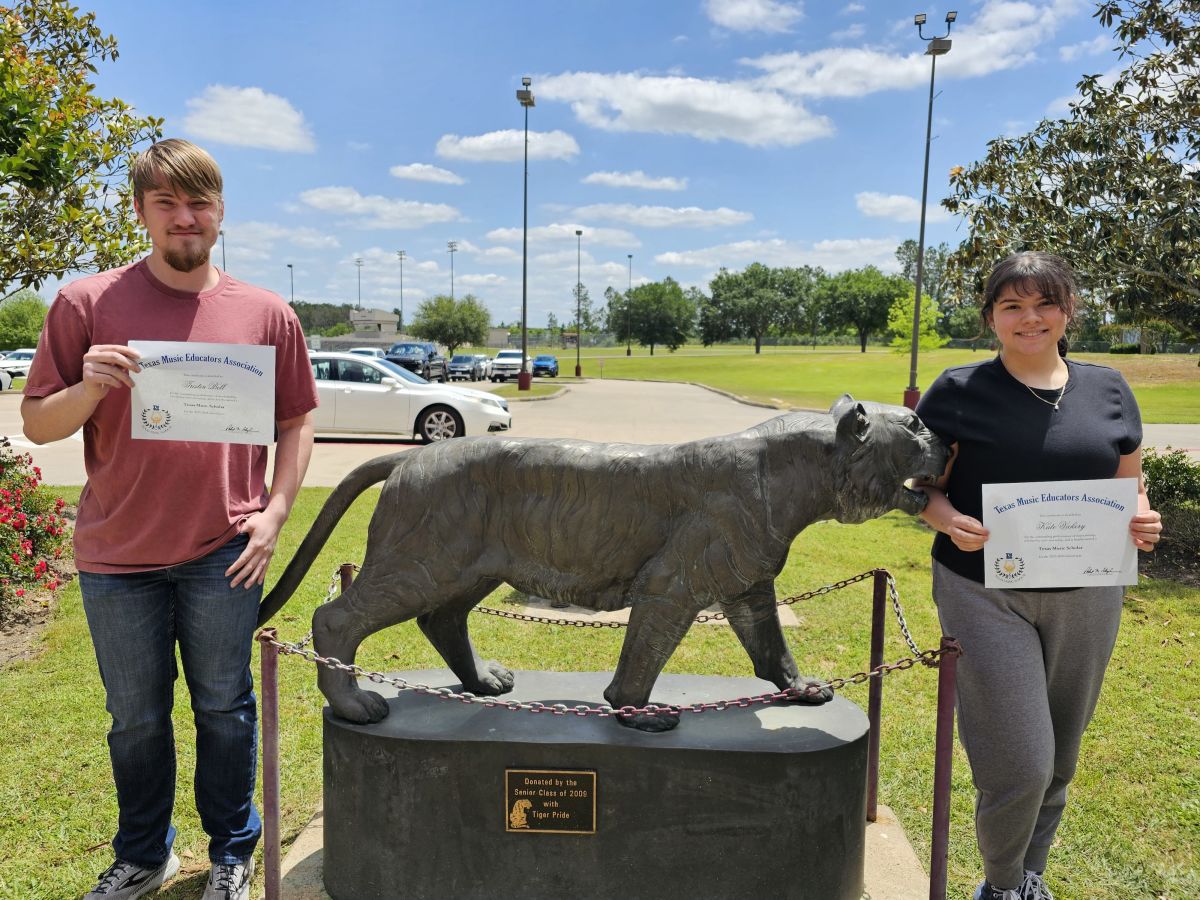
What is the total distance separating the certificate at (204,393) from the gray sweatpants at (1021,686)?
91.4 inches

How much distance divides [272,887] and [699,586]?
69.8 inches

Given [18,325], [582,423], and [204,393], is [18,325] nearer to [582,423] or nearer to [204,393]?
[582,423]

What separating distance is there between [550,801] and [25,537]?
219 inches

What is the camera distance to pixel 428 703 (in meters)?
3.21

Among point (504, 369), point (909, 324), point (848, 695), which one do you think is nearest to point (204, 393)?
point (848, 695)

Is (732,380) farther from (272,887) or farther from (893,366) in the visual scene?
(272,887)

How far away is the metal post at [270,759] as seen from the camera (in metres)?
2.57

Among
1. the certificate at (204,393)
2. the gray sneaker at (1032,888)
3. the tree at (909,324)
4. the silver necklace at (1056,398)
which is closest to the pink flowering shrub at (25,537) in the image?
the certificate at (204,393)

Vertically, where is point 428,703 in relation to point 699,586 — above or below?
below

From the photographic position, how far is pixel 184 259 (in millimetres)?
2605

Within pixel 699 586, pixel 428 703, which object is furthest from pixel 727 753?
pixel 428 703

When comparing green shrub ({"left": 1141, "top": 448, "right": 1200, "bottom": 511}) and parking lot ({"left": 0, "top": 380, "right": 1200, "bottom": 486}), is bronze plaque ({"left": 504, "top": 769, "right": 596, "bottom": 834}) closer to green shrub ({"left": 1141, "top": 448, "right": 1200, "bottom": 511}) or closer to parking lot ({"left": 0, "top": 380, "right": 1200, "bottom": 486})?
parking lot ({"left": 0, "top": 380, "right": 1200, "bottom": 486})

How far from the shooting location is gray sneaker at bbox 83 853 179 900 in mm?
2945

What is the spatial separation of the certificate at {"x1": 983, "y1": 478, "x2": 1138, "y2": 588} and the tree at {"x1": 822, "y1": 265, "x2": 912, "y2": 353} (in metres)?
76.4
